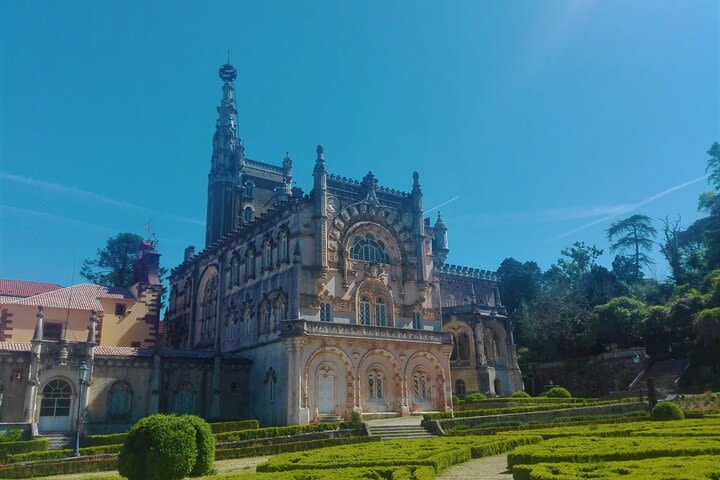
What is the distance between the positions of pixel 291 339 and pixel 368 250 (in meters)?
10.3

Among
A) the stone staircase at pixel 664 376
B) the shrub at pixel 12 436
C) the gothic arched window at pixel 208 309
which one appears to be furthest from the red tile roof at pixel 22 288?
the stone staircase at pixel 664 376

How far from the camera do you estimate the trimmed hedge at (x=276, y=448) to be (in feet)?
88.3

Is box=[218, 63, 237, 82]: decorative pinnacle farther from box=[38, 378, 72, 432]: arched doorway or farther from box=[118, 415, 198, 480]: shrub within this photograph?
box=[118, 415, 198, 480]: shrub

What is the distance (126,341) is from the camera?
158ft

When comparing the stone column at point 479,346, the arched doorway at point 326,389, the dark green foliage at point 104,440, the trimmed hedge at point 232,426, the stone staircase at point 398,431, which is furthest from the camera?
the stone column at point 479,346

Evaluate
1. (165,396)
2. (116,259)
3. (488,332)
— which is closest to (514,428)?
(165,396)

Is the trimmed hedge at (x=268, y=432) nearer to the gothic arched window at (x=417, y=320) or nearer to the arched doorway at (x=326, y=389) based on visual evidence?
the arched doorway at (x=326, y=389)

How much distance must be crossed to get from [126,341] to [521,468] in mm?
40656

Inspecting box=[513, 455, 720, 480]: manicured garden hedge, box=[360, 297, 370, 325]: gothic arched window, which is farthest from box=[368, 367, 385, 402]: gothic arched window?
box=[513, 455, 720, 480]: manicured garden hedge

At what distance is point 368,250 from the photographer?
45.2 m

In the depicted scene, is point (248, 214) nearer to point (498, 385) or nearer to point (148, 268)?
point (148, 268)

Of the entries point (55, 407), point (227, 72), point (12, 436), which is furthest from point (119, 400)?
point (227, 72)

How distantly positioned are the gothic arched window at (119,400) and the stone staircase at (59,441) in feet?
12.4

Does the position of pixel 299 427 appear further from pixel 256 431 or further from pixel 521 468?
pixel 521 468
